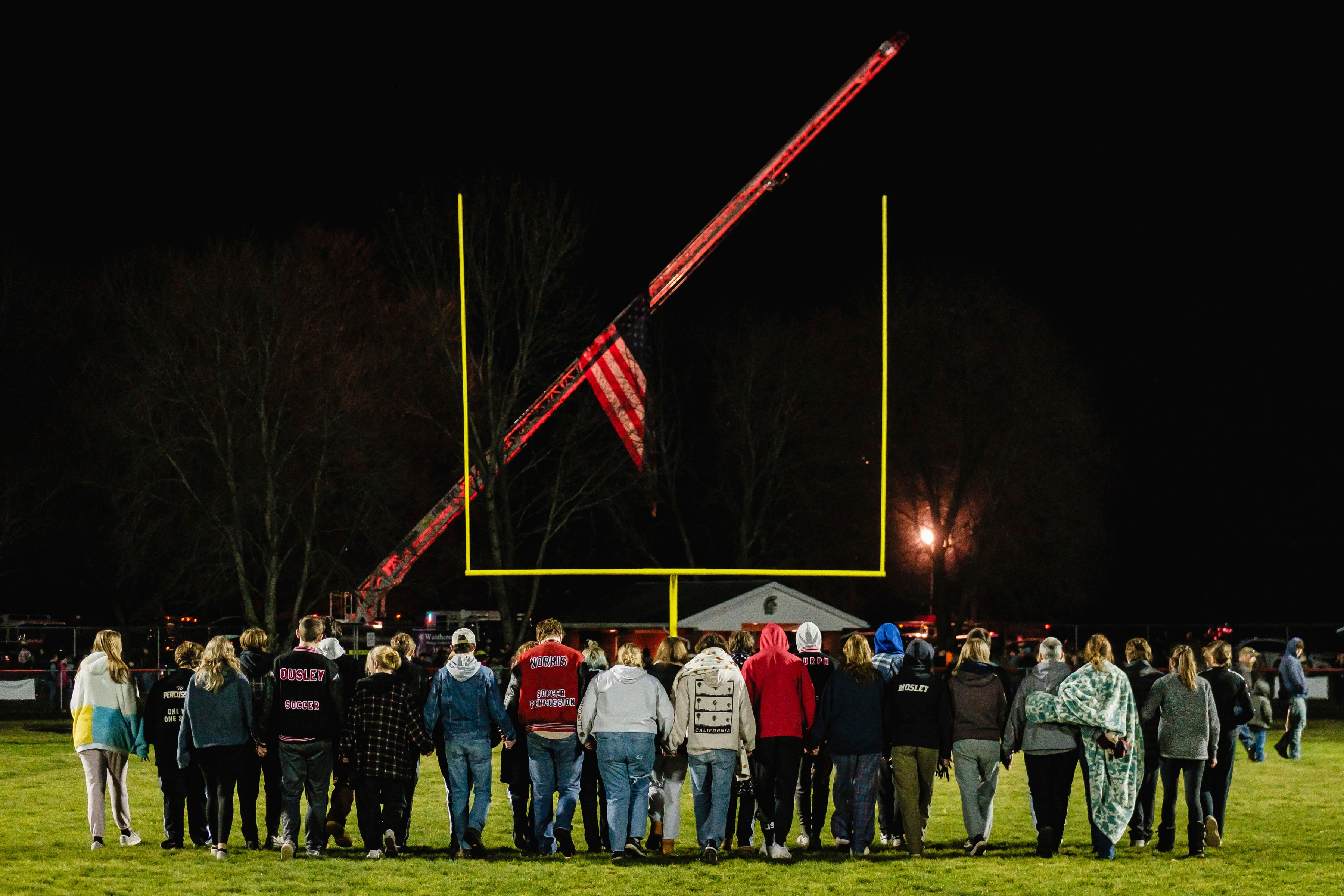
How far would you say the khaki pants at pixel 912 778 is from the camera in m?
9.32

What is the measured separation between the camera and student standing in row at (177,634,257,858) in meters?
8.98

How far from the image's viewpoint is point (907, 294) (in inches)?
1419

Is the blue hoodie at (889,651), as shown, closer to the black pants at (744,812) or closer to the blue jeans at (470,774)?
the black pants at (744,812)

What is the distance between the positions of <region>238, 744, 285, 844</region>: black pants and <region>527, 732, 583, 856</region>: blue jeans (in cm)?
164

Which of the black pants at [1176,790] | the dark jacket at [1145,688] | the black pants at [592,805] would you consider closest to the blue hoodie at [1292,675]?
the dark jacket at [1145,688]

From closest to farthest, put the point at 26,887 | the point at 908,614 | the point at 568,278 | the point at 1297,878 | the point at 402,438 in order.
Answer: the point at 26,887
the point at 1297,878
the point at 568,278
the point at 402,438
the point at 908,614

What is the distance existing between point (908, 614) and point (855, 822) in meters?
31.7

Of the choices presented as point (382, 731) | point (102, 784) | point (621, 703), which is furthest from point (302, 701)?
point (621, 703)

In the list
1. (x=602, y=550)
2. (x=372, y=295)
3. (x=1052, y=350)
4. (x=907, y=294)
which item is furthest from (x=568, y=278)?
(x=1052, y=350)

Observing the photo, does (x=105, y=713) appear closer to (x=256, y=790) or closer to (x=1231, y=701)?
(x=256, y=790)

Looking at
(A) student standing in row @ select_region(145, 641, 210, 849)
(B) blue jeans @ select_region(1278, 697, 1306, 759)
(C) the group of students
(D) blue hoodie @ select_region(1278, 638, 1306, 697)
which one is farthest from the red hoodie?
(B) blue jeans @ select_region(1278, 697, 1306, 759)

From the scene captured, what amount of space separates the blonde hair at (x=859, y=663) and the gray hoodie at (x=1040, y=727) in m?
0.93

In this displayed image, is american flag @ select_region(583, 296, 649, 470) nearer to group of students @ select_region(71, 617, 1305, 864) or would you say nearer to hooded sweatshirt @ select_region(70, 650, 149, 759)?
group of students @ select_region(71, 617, 1305, 864)

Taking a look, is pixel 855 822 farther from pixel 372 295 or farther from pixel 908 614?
pixel 908 614
